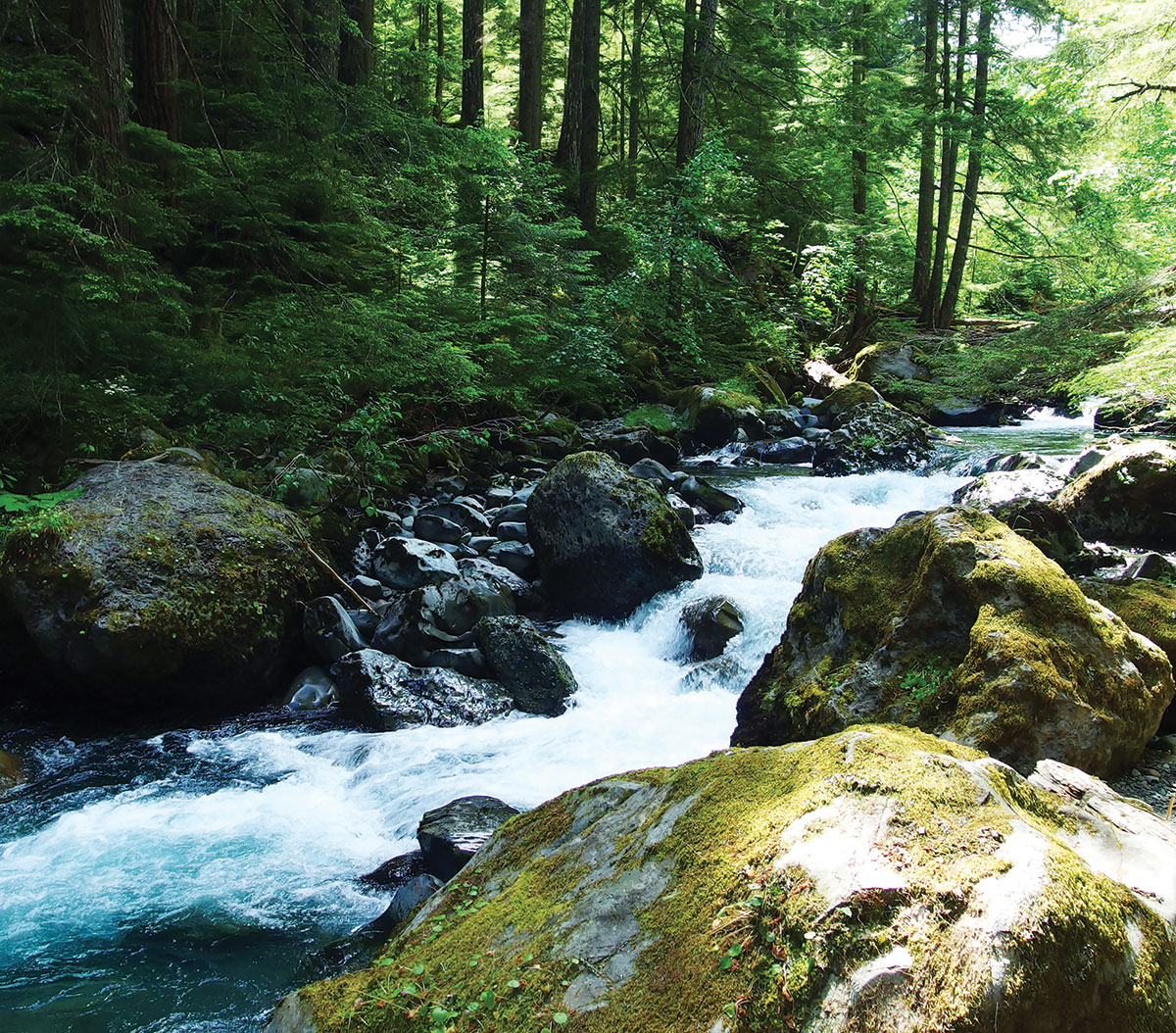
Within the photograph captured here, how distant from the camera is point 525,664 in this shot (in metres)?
6.48

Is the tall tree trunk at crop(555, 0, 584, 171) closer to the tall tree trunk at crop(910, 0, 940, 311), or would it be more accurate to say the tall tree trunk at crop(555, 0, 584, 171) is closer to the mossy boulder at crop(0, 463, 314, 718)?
the tall tree trunk at crop(910, 0, 940, 311)

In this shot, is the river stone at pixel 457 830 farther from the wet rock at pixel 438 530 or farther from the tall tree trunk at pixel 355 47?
the tall tree trunk at pixel 355 47

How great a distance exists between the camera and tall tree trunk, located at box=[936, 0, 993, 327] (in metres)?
16.6

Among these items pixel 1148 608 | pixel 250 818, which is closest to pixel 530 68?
pixel 1148 608

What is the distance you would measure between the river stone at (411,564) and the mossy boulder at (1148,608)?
5.33m

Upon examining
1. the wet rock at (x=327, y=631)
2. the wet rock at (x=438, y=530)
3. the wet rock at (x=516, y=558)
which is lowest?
the wet rock at (x=327, y=631)

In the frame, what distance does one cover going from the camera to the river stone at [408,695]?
19.4 ft

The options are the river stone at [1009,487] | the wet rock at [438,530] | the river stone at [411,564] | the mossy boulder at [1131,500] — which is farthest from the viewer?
the wet rock at [438,530]

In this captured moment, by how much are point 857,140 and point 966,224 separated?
334 centimetres

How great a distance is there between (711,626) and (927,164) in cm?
1616

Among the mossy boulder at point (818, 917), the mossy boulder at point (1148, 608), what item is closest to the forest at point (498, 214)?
the mossy boulder at point (1148, 608)

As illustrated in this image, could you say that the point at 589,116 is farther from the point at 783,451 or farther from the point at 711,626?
the point at 711,626

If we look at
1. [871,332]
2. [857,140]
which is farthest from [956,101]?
[871,332]

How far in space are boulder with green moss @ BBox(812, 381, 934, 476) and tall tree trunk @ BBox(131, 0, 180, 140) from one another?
31.3 ft
